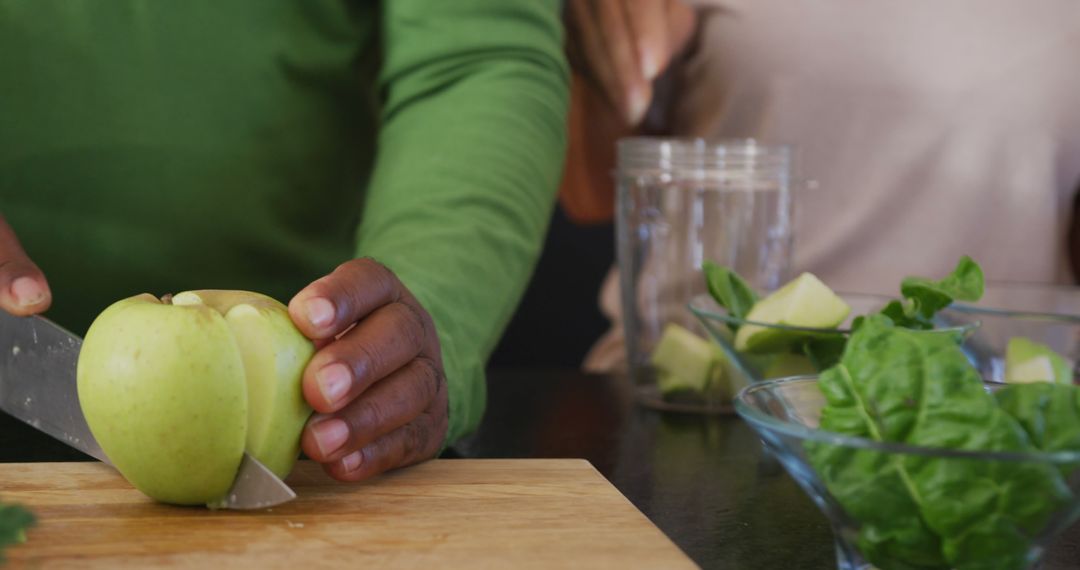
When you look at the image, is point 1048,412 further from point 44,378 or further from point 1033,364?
point 44,378

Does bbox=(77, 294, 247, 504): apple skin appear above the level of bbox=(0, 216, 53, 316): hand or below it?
below

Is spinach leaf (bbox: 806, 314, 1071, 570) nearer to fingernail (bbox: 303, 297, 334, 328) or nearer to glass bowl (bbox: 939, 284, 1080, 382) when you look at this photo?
fingernail (bbox: 303, 297, 334, 328)

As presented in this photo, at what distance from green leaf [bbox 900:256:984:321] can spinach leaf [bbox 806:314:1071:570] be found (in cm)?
27

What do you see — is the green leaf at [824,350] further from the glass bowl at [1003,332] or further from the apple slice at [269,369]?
the apple slice at [269,369]

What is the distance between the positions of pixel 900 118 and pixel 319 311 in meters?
1.14

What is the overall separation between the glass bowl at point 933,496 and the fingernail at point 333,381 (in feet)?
0.75

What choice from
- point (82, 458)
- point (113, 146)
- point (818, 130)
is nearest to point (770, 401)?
point (82, 458)

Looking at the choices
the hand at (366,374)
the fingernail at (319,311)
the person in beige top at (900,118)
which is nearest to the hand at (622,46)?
A: the person in beige top at (900,118)

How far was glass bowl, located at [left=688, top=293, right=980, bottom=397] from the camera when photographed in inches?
37.6

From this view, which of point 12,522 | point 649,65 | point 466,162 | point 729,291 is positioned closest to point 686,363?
point 729,291

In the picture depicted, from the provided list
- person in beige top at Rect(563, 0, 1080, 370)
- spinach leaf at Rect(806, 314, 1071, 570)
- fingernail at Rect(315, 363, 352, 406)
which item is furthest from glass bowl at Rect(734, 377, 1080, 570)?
person in beige top at Rect(563, 0, 1080, 370)

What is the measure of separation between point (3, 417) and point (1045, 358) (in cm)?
80

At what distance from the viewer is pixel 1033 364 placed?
37.1 inches

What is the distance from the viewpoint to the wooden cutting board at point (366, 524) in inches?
24.9
